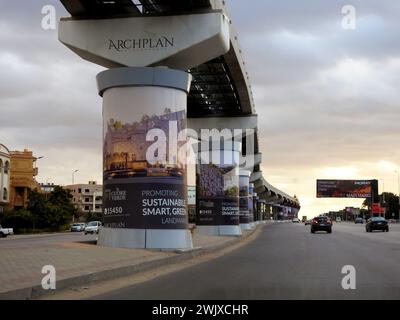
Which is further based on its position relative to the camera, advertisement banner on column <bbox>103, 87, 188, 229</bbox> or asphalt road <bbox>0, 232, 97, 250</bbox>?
asphalt road <bbox>0, 232, 97, 250</bbox>

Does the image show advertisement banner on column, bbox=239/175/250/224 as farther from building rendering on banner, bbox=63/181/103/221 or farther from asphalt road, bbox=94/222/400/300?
building rendering on banner, bbox=63/181/103/221

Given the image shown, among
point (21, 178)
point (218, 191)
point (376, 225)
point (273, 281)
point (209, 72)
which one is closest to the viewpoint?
point (273, 281)

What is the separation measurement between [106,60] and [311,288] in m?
14.2

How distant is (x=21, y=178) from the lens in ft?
287

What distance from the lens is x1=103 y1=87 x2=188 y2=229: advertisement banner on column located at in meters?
22.0

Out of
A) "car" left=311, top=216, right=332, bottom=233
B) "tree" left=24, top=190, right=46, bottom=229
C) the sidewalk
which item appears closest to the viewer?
the sidewalk

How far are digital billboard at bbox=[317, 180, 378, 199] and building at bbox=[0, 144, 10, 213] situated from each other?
2137 inches

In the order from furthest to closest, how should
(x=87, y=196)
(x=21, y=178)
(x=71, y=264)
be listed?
(x=87, y=196) < (x=21, y=178) < (x=71, y=264)

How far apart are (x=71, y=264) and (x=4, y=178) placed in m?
66.1

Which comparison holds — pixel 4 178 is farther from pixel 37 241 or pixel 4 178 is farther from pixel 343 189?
pixel 343 189

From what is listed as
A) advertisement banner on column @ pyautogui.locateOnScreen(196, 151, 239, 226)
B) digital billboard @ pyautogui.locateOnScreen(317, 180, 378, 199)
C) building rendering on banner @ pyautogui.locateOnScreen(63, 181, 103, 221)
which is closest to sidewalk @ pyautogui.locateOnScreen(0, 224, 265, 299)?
advertisement banner on column @ pyautogui.locateOnScreen(196, 151, 239, 226)

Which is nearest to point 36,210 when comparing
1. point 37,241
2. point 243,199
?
point 243,199

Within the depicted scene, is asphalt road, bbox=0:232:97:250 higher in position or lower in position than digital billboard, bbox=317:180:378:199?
lower

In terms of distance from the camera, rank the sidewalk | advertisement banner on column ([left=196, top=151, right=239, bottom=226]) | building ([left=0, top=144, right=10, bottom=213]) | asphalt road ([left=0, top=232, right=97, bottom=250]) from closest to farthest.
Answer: the sidewalk
asphalt road ([left=0, top=232, right=97, bottom=250])
advertisement banner on column ([left=196, top=151, right=239, bottom=226])
building ([left=0, top=144, right=10, bottom=213])
